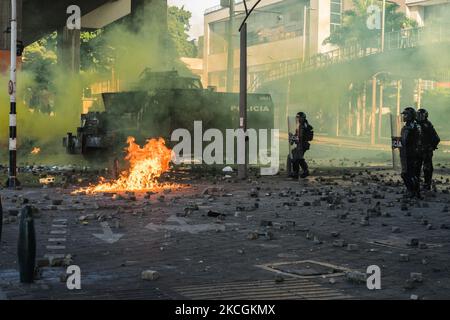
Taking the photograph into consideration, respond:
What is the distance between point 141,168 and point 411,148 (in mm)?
6544

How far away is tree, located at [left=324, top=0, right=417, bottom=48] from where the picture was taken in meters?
46.9

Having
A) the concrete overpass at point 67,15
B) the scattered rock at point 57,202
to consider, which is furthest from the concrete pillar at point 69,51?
the scattered rock at point 57,202

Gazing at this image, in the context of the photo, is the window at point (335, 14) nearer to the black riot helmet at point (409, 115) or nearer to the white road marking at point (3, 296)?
the black riot helmet at point (409, 115)

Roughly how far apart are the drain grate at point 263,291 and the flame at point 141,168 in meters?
8.59

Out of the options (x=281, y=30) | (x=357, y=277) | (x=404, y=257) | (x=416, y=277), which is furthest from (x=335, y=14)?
(x=357, y=277)

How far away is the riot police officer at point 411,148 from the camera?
41.7 ft

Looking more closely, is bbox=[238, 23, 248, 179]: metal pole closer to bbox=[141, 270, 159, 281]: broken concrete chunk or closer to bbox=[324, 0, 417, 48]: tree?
bbox=[141, 270, 159, 281]: broken concrete chunk

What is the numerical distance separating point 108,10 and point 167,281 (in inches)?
1255

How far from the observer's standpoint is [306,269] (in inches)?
267

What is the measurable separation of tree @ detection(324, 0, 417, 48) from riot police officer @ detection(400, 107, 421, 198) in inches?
1293

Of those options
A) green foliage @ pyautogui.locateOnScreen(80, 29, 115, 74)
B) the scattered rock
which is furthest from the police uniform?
green foliage @ pyautogui.locateOnScreen(80, 29, 115, 74)

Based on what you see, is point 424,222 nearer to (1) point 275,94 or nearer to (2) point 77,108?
(2) point 77,108

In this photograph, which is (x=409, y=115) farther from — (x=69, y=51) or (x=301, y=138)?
(x=69, y=51)
